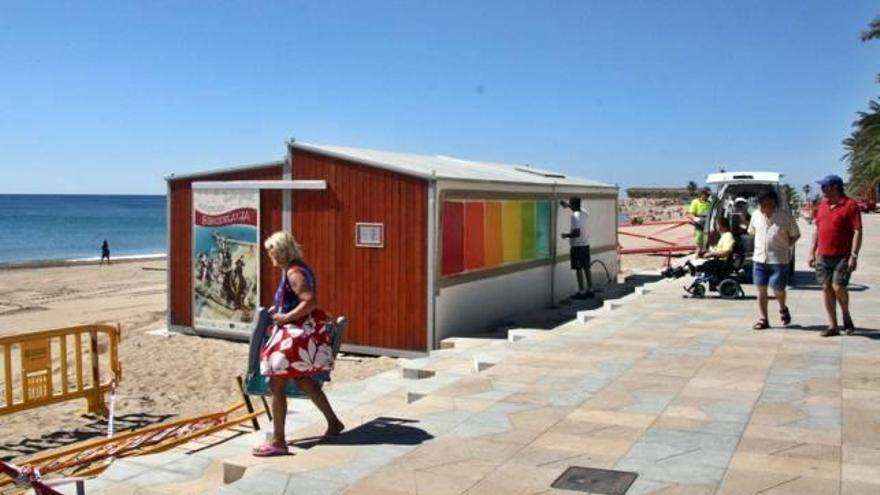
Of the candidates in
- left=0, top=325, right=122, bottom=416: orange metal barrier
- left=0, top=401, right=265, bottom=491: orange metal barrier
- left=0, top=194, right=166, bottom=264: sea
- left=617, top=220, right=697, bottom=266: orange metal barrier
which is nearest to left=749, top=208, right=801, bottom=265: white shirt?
left=0, top=401, right=265, bottom=491: orange metal barrier

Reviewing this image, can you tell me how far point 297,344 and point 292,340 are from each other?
1.7 inches

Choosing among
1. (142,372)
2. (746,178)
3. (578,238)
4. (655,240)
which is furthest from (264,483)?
(655,240)

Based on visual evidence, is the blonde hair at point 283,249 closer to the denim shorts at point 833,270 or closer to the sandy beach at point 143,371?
the sandy beach at point 143,371

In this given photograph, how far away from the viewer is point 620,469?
5.15 meters

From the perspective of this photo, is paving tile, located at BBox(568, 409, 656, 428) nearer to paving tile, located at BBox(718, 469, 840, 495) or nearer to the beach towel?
paving tile, located at BBox(718, 469, 840, 495)

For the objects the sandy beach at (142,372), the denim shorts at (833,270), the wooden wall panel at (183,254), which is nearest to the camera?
the denim shorts at (833,270)

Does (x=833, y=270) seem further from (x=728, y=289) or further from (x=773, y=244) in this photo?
(x=728, y=289)

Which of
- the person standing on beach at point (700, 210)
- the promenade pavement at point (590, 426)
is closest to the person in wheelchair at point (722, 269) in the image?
the promenade pavement at point (590, 426)

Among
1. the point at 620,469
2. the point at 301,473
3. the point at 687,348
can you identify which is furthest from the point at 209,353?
the point at 620,469

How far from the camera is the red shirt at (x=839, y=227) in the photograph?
9.02 metres

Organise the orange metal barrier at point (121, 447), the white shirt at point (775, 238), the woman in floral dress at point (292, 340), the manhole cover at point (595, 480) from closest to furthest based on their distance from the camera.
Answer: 1. the manhole cover at point (595, 480)
2. the woman in floral dress at point (292, 340)
3. the orange metal barrier at point (121, 447)
4. the white shirt at point (775, 238)

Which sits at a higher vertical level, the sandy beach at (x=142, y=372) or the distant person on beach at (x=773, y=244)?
the distant person on beach at (x=773, y=244)

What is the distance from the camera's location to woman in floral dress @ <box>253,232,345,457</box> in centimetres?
588

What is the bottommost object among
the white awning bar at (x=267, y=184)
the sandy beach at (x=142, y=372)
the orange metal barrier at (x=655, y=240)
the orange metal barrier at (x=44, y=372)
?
the sandy beach at (x=142, y=372)
